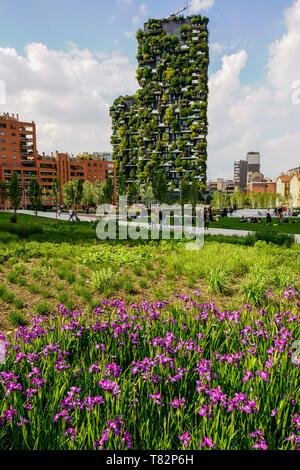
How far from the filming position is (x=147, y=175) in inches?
4220

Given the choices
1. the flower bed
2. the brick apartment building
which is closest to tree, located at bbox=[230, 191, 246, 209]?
the brick apartment building

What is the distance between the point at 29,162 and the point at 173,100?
6131 centimetres

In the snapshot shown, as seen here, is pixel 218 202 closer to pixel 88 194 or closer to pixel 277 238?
pixel 88 194

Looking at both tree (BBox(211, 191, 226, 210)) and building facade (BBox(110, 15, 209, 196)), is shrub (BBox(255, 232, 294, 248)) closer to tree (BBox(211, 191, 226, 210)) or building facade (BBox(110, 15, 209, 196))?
building facade (BBox(110, 15, 209, 196))

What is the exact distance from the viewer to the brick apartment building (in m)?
95.7

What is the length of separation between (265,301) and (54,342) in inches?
191

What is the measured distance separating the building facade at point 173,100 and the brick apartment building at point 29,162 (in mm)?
21571

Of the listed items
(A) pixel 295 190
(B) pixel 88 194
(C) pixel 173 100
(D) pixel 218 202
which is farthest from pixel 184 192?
(A) pixel 295 190

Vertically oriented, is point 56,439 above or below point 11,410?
below

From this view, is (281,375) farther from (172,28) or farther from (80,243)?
(172,28)

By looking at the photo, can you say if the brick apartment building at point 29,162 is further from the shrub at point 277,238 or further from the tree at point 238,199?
the shrub at point 277,238

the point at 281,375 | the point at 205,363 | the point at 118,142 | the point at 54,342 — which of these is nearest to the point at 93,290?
the point at 54,342

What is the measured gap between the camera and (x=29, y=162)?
102812 millimetres

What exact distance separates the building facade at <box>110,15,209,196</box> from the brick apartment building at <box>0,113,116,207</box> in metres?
21.6
